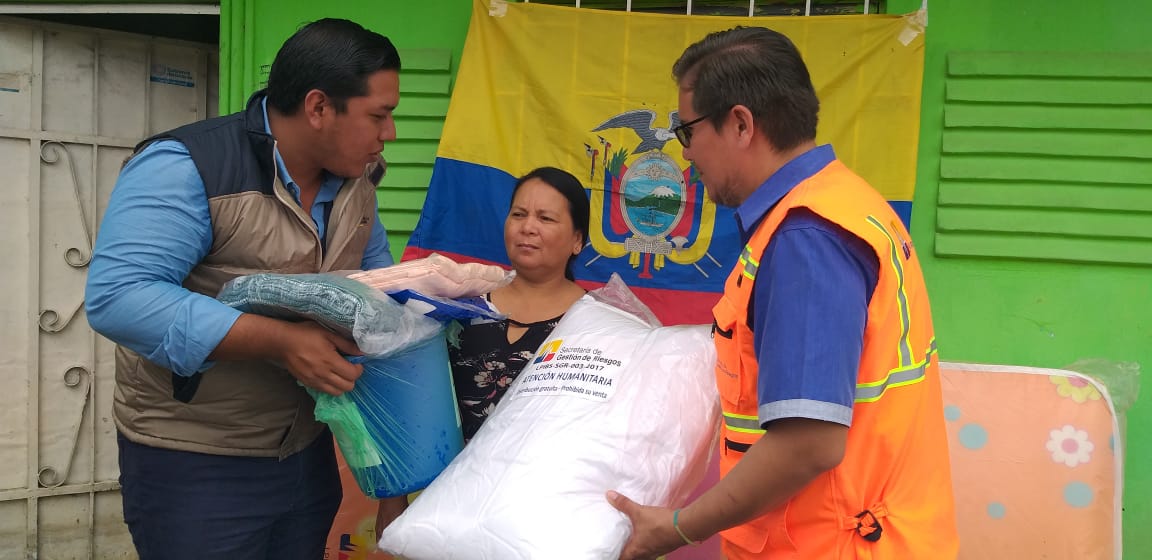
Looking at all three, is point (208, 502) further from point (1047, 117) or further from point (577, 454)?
point (1047, 117)

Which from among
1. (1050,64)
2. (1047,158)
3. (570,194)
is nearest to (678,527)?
(570,194)

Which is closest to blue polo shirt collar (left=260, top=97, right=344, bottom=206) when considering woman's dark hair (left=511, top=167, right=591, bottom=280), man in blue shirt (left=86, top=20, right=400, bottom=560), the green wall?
man in blue shirt (left=86, top=20, right=400, bottom=560)

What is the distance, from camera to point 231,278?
180 centimetres

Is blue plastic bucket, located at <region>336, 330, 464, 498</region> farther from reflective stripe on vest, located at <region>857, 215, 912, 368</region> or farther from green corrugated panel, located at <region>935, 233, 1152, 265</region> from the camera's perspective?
green corrugated panel, located at <region>935, 233, 1152, 265</region>

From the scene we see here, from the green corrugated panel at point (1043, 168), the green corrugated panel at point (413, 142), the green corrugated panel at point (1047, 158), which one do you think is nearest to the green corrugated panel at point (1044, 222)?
the green corrugated panel at point (1047, 158)

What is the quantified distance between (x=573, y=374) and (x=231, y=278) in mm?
716

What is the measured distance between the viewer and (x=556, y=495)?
5.41 ft

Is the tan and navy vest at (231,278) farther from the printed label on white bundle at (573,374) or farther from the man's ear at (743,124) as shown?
the man's ear at (743,124)

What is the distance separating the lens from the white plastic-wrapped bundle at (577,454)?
1626mm

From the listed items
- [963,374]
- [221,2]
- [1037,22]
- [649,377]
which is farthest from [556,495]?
[221,2]

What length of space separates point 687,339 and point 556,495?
1.57 ft

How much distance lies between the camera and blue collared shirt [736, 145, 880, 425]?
1237mm

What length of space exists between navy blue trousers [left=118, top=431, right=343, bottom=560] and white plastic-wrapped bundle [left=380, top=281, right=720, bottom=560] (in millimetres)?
327

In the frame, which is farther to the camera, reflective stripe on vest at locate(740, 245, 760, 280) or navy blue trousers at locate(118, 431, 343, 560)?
navy blue trousers at locate(118, 431, 343, 560)
